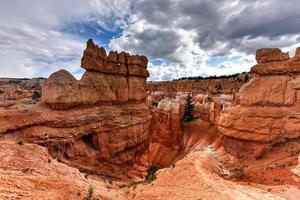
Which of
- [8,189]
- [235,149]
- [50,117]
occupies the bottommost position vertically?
[235,149]

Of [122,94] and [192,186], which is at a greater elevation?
[122,94]

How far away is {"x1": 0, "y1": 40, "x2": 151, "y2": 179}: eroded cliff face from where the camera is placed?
53.5ft

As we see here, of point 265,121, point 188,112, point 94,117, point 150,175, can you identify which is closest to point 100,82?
point 94,117

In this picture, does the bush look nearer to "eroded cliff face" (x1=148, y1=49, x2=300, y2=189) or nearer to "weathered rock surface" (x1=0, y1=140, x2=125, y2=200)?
"weathered rock surface" (x1=0, y1=140, x2=125, y2=200)

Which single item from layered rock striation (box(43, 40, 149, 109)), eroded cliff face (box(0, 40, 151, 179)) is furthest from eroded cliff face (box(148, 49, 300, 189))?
layered rock striation (box(43, 40, 149, 109))

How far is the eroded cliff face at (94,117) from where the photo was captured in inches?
642

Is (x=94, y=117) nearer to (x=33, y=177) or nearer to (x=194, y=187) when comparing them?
(x=33, y=177)

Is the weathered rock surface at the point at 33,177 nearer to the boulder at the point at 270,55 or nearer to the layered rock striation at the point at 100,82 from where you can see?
the layered rock striation at the point at 100,82

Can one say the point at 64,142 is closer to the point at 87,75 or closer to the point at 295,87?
the point at 87,75

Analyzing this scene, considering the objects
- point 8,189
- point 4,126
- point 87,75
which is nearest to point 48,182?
point 8,189

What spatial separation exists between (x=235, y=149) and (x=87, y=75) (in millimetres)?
13583

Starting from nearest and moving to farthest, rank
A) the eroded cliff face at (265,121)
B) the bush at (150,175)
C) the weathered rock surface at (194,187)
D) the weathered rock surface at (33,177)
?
the weathered rock surface at (33,177), the weathered rock surface at (194,187), the bush at (150,175), the eroded cliff face at (265,121)

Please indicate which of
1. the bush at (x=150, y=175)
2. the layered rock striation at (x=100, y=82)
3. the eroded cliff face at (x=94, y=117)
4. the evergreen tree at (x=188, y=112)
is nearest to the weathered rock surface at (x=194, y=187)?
the bush at (x=150, y=175)

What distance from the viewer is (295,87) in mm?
17125
